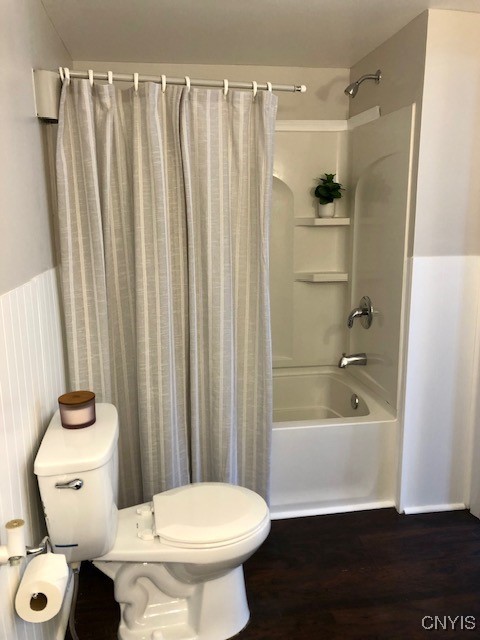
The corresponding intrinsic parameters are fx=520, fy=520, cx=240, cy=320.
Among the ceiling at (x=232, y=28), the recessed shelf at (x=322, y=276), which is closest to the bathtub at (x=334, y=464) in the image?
the recessed shelf at (x=322, y=276)

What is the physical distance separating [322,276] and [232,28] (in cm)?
141

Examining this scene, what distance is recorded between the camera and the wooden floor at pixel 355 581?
72.4 inches

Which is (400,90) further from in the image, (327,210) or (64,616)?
(64,616)

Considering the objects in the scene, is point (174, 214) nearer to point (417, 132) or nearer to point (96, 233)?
point (96, 233)

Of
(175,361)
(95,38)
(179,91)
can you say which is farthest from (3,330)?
(95,38)

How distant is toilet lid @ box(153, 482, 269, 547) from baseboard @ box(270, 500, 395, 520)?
2.26 feet

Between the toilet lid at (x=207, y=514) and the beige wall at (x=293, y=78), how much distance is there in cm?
214

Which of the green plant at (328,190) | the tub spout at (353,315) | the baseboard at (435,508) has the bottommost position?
the baseboard at (435,508)

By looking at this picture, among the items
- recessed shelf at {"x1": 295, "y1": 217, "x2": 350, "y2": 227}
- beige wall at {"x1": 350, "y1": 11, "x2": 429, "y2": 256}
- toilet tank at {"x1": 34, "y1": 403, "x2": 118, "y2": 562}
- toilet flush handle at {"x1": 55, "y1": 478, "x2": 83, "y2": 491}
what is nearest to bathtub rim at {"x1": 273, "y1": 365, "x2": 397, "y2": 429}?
beige wall at {"x1": 350, "y1": 11, "x2": 429, "y2": 256}

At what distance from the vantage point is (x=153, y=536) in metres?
1.72

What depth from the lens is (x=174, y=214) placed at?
2086 millimetres

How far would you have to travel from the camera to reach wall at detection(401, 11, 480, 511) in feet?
7.24

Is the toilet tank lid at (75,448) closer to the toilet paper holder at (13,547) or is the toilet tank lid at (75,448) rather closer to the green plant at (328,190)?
the toilet paper holder at (13,547)

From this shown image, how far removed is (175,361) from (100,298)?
1.32ft
